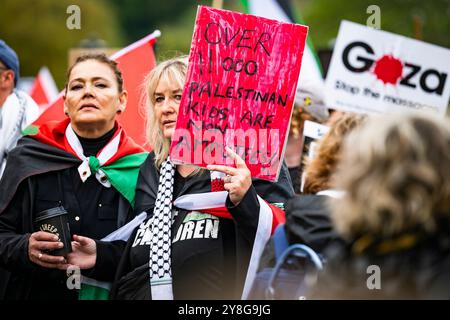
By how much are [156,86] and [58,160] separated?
→ 2.22 ft

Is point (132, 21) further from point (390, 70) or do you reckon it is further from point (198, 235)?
point (198, 235)

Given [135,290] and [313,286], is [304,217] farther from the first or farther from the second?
[135,290]

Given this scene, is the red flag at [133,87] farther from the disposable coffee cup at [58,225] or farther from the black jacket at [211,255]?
the black jacket at [211,255]

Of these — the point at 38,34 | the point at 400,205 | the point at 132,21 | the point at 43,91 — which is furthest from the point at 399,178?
the point at 132,21

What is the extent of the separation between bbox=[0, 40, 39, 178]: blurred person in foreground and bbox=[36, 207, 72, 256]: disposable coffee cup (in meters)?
1.35

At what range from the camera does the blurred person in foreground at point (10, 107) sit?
6.53 m

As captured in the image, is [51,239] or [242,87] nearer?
[242,87]

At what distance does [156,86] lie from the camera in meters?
5.48

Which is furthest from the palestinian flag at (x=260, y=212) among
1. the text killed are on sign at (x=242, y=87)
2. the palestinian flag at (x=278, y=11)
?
the palestinian flag at (x=278, y=11)

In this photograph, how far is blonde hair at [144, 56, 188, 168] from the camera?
5.42 meters

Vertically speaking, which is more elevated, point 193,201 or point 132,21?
point 132,21
